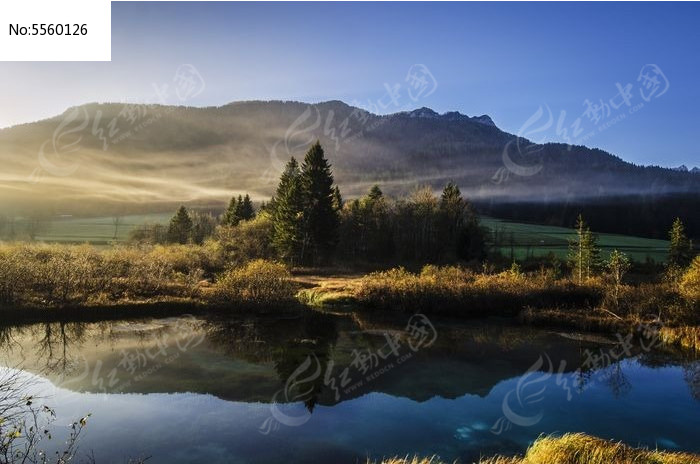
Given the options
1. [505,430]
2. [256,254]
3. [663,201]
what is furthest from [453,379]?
[663,201]

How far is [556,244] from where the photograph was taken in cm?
10281

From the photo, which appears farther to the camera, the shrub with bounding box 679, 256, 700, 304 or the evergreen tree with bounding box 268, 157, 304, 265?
the evergreen tree with bounding box 268, 157, 304, 265

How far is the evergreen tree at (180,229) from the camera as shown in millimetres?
84062

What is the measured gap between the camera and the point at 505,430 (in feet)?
57.0

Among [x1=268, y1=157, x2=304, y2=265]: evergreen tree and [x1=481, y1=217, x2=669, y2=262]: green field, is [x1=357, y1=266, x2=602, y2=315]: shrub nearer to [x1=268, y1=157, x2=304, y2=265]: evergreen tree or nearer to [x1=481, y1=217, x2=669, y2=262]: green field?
[x1=268, y1=157, x2=304, y2=265]: evergreen tree

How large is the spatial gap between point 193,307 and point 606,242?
96.8 meters

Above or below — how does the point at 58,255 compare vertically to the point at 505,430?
above

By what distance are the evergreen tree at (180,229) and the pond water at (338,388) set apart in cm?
5296

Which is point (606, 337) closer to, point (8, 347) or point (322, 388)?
point (322, 388)

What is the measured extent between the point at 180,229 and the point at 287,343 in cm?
6373

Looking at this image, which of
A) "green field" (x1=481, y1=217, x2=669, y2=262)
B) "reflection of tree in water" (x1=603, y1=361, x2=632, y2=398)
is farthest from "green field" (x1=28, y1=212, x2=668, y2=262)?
"reflection of tree in water" (x1=603, y1=361, x2=632, y2=398)

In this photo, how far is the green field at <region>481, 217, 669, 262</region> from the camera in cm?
8800

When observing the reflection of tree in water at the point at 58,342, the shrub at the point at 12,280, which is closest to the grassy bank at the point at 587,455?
the reflection of tree in water at the point at 58,342

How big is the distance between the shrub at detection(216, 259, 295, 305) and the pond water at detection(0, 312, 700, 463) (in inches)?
148
